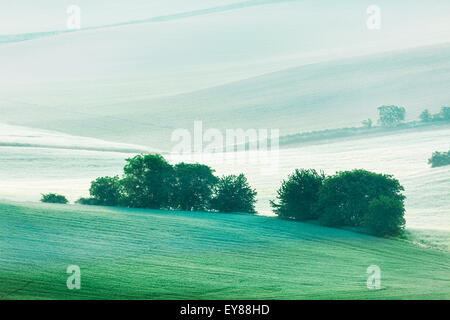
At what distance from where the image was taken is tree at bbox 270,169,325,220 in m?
35.7

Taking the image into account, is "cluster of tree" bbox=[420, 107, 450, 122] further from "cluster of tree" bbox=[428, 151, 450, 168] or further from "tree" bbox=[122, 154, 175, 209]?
"tree" bbox=[122, 154, 175, 209]

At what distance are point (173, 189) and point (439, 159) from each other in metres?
19.6

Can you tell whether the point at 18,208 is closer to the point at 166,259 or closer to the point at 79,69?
the point at 166,259

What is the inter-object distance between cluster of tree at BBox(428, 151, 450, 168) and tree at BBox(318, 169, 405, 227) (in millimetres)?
15874

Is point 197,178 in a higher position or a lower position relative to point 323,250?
higher

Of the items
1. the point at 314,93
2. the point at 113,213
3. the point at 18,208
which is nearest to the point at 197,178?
the point at 113,213

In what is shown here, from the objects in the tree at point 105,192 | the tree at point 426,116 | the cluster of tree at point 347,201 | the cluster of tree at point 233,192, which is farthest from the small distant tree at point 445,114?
the tree at point 105,192

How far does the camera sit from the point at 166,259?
27703 mm

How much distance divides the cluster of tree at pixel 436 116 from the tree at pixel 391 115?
2.00 meters

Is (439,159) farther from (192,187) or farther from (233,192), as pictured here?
(192,187)

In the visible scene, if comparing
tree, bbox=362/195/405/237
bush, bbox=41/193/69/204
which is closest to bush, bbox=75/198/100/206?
bush, bbox=41/193/69/204

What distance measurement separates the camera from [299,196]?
35906mm

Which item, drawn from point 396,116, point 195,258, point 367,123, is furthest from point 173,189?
point 396,116

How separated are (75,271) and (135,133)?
175ft
